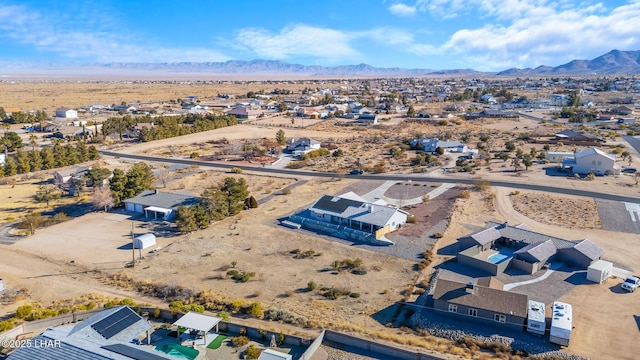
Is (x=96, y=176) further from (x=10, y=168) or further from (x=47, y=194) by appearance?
(x=10, y=168)

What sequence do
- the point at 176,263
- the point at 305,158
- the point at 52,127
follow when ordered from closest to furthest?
the point at 176,263 < the point at 305,158 < the point at 52,127

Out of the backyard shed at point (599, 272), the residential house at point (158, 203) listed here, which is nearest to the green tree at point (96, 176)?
the residential house at point (158, 203)

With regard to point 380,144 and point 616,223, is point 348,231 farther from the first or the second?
point 380,144

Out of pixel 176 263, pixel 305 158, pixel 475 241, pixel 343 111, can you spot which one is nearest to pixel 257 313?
pixel 176 263

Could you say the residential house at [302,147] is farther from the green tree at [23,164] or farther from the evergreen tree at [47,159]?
the green tree at [23,164]

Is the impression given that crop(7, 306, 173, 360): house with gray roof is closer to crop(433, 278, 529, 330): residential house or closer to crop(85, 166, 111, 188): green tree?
crop(433, 278, 529, 330): residential house

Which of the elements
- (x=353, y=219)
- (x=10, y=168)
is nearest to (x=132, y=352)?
(x=353, y=219)
